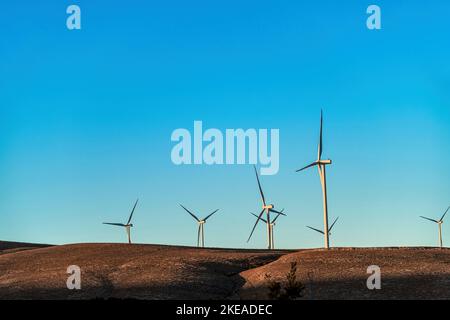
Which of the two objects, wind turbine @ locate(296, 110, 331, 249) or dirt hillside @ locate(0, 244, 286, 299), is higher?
wind turbine @ locate(296, 110, 331, 249)

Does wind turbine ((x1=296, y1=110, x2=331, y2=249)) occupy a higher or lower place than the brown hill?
higher

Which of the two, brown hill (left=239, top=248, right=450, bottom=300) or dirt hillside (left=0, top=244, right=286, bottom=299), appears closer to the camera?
brown hill (left=239, top=248, right=450, bottom=300)

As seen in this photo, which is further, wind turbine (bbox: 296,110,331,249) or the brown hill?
wind turbine (bbox: 296,110,331,249)

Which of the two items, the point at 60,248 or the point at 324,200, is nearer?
the point at 324,200

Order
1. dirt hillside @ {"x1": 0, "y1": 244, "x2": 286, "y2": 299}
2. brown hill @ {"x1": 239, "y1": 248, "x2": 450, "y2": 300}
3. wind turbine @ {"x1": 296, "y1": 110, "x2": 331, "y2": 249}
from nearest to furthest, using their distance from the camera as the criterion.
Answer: brown hill @ {"x1": 239, "y1": 248, "x2": 450, "y2": 300}, dirt hillside @ {"x1": 0, "y1": 244, "x2": 286, "y2": 299}, wind turbine @ {"x1": 296, "y1": 110, "x2": 331, "y2": 249}

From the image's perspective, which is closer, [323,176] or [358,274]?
[358,274]

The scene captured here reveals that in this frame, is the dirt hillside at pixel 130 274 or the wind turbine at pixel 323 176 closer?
the dirt hillside at pixel 130 274

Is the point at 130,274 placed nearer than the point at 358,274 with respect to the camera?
No

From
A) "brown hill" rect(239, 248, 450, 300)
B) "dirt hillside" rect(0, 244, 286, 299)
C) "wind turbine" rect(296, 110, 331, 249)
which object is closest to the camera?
"brown hill" rect(239, 248, 450, 300)

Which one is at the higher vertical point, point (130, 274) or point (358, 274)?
point (358, 274)
